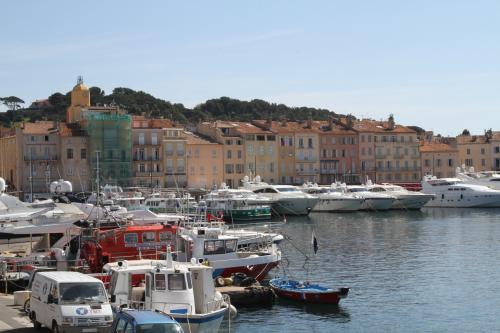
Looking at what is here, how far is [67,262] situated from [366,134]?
89.8 m

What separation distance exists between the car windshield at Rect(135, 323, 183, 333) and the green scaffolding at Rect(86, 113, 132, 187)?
8073 centimetres

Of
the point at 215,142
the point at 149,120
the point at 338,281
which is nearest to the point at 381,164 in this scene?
the point at 215,142

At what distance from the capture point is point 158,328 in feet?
65.6

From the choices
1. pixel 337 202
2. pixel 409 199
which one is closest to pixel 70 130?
pixel 337 202

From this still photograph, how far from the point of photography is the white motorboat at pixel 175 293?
84.6ft

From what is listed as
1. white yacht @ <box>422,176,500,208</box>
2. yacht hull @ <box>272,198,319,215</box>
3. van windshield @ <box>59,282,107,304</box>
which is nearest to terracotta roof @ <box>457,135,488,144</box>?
white yacht @ <box>422,176,500,208</box>

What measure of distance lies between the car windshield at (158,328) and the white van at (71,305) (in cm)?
425

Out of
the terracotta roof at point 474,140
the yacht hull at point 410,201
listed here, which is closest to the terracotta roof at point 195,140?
the yacht hull at point 410,201

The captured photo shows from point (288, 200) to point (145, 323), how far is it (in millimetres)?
72720

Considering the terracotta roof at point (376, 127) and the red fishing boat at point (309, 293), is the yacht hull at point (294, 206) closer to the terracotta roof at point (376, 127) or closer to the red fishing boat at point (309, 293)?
the terracotta roof at point (376, 127)

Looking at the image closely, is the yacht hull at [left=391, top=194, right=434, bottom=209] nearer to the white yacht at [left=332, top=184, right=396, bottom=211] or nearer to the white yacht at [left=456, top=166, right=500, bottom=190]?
the white yacht at [left=332, top=184, right=396, bottom=211]

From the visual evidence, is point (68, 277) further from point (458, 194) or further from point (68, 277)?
point (458, 194)

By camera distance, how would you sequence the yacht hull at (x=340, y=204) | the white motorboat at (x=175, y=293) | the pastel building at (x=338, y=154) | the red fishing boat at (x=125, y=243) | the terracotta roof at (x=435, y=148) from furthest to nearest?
the terracotta roof at (x=435, y=148), the pastel building at (x=338, y=154), the yacht hull at (x=340, y=204), the red fishing boat at (x=125, y=243), the white motorboat at (x=175, y=293)

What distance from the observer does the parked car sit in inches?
783
